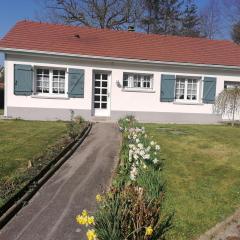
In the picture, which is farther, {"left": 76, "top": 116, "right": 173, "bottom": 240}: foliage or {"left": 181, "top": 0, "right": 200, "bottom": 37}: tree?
{"left": 181, "top": 0, "right": 200, "bottom": 37}: tree

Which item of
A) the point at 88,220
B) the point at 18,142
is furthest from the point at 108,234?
the point at 18,142

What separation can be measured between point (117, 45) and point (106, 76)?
214 cm

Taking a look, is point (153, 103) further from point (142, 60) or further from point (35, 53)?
point (35, 53)

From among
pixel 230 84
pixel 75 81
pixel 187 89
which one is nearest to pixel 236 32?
pixel 230 84

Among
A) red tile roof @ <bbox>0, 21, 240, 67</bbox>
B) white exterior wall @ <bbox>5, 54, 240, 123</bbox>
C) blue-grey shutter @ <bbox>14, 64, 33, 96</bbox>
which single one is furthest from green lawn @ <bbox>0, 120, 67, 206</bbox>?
red tile roof @ <bbox>0, 21, 240, 67</bbox>

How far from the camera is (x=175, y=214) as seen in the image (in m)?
5.55

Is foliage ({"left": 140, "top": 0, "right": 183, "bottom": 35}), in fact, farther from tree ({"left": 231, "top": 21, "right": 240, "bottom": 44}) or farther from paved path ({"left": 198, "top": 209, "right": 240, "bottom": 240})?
paved path ({"left": 198, "top": 209, "right": 240, "bottom": 240})

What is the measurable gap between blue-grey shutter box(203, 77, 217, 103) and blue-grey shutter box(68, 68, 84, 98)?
633 cm

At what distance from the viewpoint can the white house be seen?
16219mm

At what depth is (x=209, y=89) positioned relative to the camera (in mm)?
18094

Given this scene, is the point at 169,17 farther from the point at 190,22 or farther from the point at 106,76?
the point at 106,76

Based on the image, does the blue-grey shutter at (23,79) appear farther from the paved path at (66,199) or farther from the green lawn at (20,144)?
the paved path at (66,199)

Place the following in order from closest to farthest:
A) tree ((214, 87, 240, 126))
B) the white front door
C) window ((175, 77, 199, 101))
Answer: the white front door
tree ((214, 87, 240, 126))
window ((175, 77, 199, 101))

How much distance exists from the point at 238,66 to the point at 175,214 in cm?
1463
